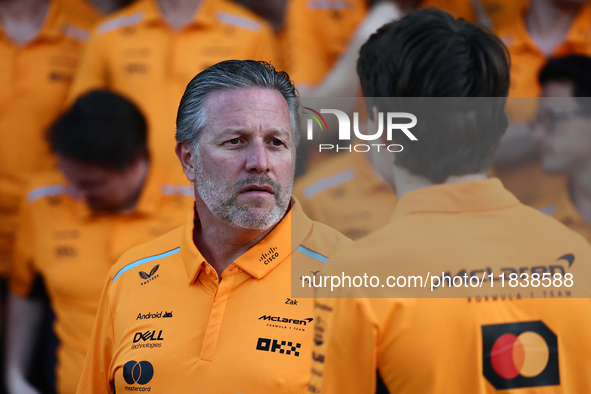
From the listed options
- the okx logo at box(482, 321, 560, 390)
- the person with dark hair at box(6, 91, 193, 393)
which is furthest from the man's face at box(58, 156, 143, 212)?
the okx logo at box(482, 321, 560, 390)

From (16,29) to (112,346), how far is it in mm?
2553

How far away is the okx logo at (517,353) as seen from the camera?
4.37 feet

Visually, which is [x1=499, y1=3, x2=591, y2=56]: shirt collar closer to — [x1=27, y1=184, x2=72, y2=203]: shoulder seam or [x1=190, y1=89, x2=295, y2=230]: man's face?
[x1=190, y1=89, x2=295, y2=230]: man's face

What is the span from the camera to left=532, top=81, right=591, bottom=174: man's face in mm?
2451

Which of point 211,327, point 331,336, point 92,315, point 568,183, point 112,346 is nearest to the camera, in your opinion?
point 331,336

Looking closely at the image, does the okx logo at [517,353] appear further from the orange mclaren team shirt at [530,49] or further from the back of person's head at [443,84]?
the orange mclaren team shirt at [530,49]

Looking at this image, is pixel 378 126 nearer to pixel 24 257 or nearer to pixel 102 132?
pixel 102 132

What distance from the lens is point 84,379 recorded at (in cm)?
191

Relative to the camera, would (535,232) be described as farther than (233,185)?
No

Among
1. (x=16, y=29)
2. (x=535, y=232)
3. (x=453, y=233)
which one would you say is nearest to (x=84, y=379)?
(x=453, y=233)

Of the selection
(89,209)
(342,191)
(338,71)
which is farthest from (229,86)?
(89,209)

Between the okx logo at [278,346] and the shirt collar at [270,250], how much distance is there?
7.6 inches

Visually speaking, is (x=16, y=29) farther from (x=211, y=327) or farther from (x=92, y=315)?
(x=211, y=327)

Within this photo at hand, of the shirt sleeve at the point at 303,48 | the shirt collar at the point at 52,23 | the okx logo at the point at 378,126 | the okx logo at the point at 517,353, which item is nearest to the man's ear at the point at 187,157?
the okx logo at the point at 378,126
